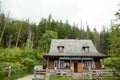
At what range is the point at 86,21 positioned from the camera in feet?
284

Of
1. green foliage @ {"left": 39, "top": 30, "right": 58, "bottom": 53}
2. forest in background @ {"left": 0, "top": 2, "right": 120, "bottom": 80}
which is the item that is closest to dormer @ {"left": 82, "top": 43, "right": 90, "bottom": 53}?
forest in background @ {"left": 0, "top": 2, "right": 120, "bottom": 80}

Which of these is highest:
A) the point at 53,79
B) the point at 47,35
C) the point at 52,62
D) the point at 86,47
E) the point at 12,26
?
the point at 12,26

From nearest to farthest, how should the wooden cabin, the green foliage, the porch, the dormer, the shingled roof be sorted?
the wooden cabin < the shingled roof < the porch < the dormer < the green foliage

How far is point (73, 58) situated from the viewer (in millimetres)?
29688

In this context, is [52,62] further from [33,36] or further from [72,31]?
[72,31]

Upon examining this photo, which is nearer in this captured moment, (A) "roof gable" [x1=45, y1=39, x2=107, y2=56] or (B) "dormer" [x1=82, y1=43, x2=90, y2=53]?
(A) "roof gable" [x1=45, y1=39, x2=107, y2=56]

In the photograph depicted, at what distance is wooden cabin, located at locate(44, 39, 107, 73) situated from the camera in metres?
29.5

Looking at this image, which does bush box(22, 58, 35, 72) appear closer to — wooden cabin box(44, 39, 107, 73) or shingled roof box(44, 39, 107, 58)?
wooden cabin box(44, 39, 107, 73)

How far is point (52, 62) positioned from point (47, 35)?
944 inches

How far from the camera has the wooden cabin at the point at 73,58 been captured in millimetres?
29500

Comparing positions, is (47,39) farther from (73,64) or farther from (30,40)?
(73,64)

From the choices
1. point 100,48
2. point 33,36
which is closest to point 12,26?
point 33,36

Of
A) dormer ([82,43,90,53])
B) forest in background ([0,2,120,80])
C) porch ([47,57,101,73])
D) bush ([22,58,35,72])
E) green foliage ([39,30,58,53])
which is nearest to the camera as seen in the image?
porch ([47,57,101,73])

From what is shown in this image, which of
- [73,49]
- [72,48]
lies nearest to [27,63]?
[72,48]
